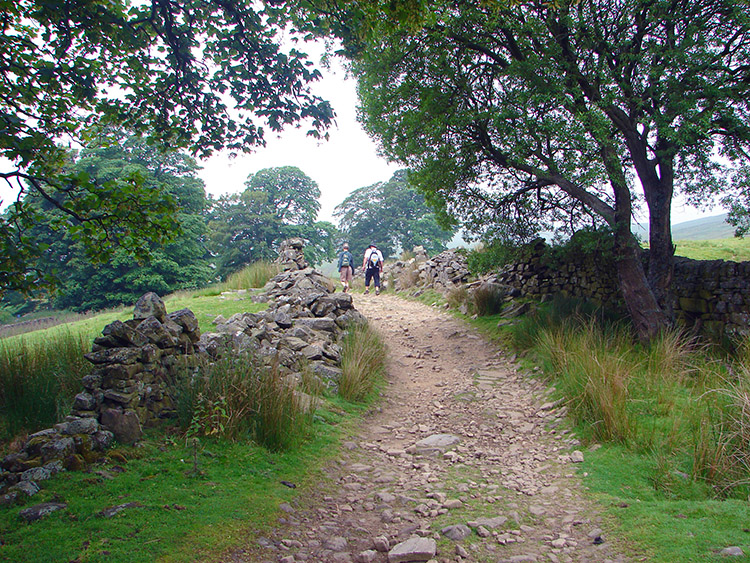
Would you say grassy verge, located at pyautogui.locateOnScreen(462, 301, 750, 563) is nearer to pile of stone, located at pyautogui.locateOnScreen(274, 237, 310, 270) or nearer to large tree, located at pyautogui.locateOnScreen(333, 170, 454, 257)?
pile of stone, located at pyautogui.locateOnScreen(274, 237, 310, 270)

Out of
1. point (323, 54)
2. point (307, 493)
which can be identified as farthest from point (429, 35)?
point (307, 493)

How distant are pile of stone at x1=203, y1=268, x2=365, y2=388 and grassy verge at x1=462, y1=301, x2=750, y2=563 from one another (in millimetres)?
3555

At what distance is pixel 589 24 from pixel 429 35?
2842 millimetres

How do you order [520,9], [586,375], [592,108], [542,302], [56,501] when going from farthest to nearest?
[542,302], [520,9], [592,108], [586,375], [56,501]

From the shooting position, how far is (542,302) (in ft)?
37.8

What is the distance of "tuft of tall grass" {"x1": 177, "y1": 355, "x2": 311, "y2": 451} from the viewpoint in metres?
4.41

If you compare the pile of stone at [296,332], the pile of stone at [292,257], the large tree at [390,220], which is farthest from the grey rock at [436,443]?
the large tree at [390,220]

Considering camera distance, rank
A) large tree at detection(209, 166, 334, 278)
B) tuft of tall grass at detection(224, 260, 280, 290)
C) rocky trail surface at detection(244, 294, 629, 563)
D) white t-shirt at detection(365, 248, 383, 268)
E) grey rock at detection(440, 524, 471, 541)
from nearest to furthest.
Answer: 1. rocky trail surface at detection(244, 294, 629, 563)
2. grey rock at detection(440, 524, 471, 541)
3. tuft of tall grass at detection(224, 260, 280, 290)
4. white t-shirt at detection(365, 248, 383, 268)
5. large tree at detection(209, 166, 334, 278)

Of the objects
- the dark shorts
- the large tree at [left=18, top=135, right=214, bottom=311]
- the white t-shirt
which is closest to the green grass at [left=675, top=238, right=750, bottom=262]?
the white t-shirt

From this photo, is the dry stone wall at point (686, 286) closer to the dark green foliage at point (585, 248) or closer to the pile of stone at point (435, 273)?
the dark green foliage at point (585, 248)

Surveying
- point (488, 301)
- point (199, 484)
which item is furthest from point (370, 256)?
point (199, 484)

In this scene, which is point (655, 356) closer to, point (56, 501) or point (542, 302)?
point (542, 302)

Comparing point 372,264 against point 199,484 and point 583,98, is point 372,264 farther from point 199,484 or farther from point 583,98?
point 199,484

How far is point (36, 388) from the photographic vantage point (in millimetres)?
4547
